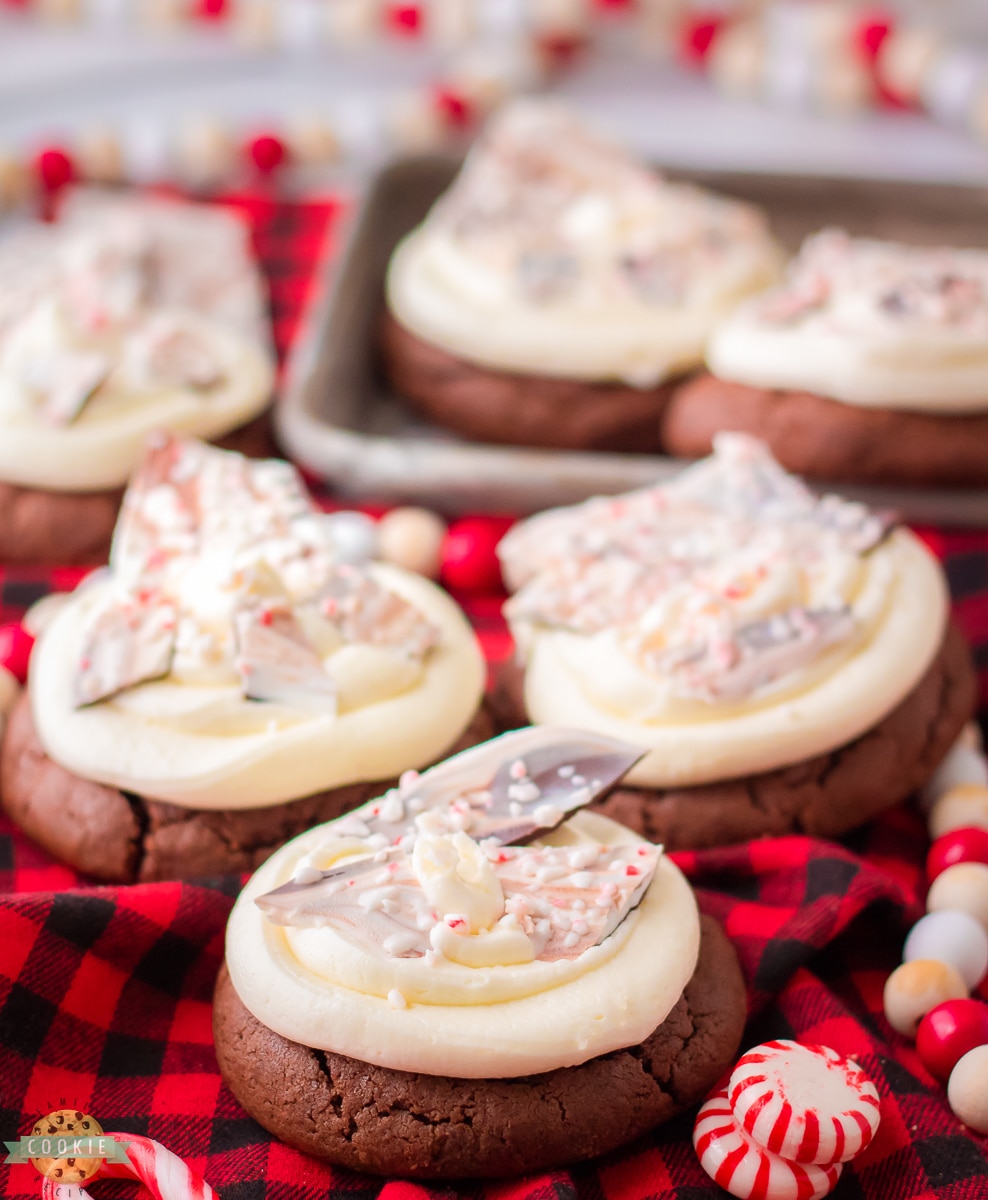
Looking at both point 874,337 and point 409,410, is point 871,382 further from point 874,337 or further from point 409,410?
point 409,410

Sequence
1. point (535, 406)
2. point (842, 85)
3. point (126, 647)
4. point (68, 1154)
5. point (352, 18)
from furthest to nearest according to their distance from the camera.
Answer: point (842, 85) < point (352, 18) < point (535, 406) < point (126, 647) < point (68, 1154)

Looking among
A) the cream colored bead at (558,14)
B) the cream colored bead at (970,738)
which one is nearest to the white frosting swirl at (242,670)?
the cream colored bead at (970,738)

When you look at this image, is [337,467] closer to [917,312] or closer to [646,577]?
[646,577]

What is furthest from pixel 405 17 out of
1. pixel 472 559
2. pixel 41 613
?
pixel 41 613

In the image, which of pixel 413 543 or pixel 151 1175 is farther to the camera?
pixel 413 543

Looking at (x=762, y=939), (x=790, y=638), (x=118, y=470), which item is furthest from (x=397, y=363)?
(x=762, y=939)

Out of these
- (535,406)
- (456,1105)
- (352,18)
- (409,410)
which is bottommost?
(409,410)

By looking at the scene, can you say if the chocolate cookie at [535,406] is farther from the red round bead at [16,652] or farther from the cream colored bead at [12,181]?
the cream colored bead at [12,181]
